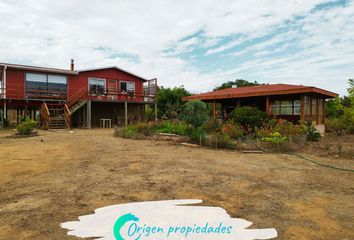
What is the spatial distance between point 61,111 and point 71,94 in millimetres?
1978

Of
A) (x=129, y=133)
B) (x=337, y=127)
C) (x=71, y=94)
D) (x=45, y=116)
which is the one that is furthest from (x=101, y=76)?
(x=337, y=127)

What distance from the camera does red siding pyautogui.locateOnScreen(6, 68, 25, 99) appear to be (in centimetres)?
1756

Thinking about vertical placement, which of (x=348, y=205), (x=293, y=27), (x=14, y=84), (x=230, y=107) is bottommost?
(x=348, y=205)

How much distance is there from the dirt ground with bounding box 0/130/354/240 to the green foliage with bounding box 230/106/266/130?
530 centimetres

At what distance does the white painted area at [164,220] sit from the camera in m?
2.71

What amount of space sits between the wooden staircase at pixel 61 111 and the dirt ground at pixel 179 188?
9.92m

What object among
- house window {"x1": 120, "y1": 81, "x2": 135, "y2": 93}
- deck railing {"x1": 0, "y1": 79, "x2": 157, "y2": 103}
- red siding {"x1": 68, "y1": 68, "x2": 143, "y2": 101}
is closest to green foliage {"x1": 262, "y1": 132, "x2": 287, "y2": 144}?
deck railing {"x1": 0, "y1": 79, "x2": 157, "y2": 103}

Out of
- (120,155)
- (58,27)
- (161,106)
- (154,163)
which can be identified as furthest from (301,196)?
(161,106)

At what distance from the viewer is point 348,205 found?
3.70m

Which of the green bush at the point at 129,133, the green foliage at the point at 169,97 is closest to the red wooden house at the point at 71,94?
the green foliage at the point at 169,97

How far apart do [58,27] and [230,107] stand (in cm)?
1406

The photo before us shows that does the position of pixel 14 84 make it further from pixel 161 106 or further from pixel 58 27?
pixel 161 106

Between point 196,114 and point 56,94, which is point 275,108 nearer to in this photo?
point 196,114

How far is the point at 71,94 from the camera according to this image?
20203 millimetres
